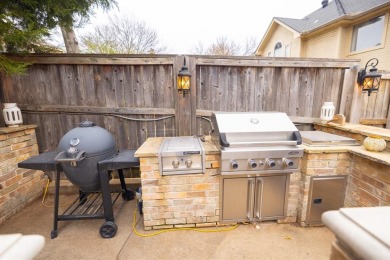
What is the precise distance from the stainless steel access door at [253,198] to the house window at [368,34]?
24.3ft

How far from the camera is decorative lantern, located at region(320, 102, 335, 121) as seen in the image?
9.45 feet

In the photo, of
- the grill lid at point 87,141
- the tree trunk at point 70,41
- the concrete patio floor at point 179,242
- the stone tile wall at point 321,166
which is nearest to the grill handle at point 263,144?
the stone tile wall at point 321,166

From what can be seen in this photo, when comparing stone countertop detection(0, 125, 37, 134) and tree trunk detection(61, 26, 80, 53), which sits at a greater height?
tree trunk detection(61, 26, 80, 53)

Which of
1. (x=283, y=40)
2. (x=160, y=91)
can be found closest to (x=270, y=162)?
(x=160, y=91)

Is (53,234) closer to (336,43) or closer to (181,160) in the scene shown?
(181,160)

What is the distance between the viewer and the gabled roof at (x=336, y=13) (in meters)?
6.41

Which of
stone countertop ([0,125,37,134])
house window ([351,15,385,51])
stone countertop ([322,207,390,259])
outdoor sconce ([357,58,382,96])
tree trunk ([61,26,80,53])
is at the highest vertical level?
house window ([351,15,385,51])

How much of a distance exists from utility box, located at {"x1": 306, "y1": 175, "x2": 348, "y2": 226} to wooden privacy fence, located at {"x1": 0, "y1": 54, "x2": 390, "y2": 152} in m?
1.15

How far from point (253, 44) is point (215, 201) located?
15698mm

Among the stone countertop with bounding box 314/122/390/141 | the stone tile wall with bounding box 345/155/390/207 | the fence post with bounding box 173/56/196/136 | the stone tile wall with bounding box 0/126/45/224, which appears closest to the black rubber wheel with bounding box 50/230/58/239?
the stone tile wall with bounding box 0/126/45/224

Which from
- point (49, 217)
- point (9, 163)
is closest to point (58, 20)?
point (9, 163)

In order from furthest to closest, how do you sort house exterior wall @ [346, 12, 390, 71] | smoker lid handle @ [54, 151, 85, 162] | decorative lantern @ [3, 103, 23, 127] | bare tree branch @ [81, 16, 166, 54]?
bare tree branch @ [81, 16, 166, 54], house exterior wall @ [346, 12, 390, 71], decorative lantern @ [3, 103, 23, 127], smoker lid handle @ [54, 151, 85, 162]

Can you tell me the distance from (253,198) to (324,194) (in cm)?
88

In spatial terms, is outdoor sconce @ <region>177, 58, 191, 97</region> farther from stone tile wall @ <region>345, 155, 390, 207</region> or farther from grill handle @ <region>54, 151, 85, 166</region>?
stone tile wall @ <region>345, 155, 390, 207</region>
